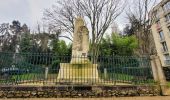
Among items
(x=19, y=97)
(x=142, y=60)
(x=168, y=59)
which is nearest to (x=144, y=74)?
(x=142, y=60)

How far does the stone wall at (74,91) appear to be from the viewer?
826cm

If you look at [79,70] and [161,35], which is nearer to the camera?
[79,70]

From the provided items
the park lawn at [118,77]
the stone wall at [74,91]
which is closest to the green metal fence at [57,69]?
the park lawn at [118,77]

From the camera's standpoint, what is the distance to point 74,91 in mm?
8680

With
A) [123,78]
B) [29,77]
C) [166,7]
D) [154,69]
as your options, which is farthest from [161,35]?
[29,77]

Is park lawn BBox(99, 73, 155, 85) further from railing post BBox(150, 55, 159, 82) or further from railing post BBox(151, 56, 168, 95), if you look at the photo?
railing post BBox(151, 56, 168, 95)

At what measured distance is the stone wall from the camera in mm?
8258

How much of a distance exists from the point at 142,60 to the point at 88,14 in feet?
54.0

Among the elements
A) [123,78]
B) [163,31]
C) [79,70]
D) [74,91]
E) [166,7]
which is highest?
[166,7]

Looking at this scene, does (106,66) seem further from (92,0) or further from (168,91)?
(92,0)

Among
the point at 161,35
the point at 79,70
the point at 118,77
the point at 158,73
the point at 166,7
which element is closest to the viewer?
the point at 158,73

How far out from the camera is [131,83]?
996cm

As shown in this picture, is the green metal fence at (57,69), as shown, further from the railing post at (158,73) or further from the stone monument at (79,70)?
the railing post at (158,73)

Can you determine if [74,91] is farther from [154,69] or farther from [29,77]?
[154,69]
